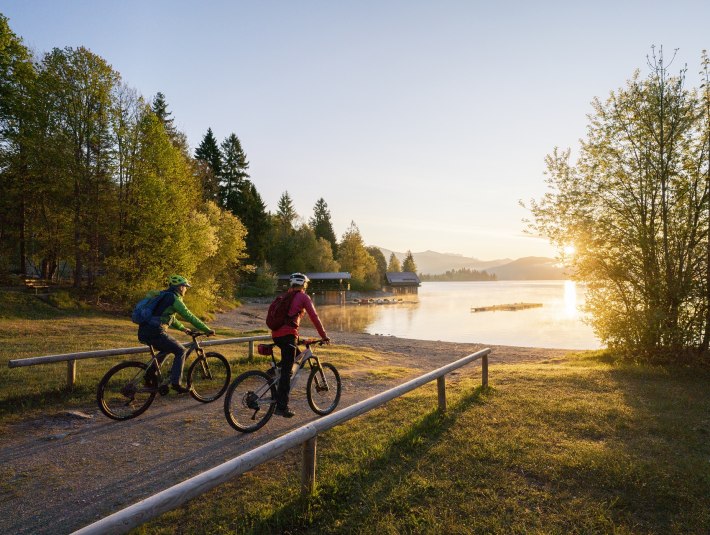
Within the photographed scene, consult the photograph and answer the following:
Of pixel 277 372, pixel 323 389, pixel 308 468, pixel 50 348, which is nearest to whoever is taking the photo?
pixel 308 468

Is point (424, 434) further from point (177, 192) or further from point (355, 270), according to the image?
point (355, 270)

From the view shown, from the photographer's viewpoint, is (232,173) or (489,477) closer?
(489,477)

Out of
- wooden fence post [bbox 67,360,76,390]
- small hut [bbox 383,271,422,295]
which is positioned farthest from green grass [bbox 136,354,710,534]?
small hut [bbox 383,271,422,295]

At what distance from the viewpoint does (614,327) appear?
13344 millimetres

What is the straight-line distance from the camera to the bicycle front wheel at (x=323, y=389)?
25.3 ft

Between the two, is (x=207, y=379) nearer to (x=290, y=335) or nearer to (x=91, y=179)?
(x=290, y=335)

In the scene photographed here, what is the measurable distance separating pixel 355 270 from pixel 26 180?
266ft

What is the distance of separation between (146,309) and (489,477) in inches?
242

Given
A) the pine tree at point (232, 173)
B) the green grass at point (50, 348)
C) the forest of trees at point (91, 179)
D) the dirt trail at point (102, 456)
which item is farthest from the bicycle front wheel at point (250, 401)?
the pine tree at point (232, 173)

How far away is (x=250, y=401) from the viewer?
6.57 m

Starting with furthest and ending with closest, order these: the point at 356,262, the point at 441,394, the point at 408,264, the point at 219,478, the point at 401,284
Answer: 1. the point at 408,264
2. the point at 401,284
3. the point at 356,262
4. the point at 441,394
5. the point at 219,478

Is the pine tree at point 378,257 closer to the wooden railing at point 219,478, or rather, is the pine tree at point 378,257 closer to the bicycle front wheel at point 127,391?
the bicycle front wheel at point 127,391

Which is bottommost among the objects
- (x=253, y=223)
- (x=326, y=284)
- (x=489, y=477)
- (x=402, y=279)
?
(x=489, y=477)

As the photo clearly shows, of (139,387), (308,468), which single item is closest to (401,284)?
(139,387)
